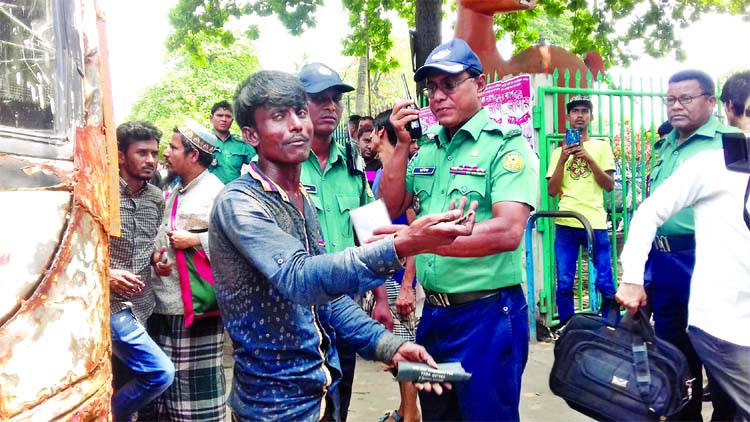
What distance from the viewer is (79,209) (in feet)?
5.40

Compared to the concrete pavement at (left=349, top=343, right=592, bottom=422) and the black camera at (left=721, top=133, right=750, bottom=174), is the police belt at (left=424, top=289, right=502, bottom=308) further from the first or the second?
Answer: the concrete pavement at (left=349, top=343, right=592, bottom=422)

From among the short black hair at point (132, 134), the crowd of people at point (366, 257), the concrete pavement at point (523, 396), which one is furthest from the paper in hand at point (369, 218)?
the concrete pavement at point (523, 396)

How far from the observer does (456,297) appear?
2.80 m

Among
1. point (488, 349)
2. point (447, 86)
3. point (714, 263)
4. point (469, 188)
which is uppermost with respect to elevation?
point (447, 86)

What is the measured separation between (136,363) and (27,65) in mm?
2045

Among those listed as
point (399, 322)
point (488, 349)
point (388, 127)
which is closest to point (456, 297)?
point (488, 349)

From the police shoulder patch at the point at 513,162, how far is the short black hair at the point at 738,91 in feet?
6.03

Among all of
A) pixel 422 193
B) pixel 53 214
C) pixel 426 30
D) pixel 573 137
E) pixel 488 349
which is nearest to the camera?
pixel 53 214

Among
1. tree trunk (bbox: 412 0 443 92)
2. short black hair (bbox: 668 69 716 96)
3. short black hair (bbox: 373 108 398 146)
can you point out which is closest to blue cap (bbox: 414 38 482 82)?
short black hair (bbox: 373 108 398 146)

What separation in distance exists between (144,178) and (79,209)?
209 centimetres

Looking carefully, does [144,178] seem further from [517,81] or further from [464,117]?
[517,81]

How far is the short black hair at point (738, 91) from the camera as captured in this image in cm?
A: 383

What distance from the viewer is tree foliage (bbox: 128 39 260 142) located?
26141 millimetres

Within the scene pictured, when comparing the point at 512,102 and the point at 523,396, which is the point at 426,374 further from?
the point at 512,102
